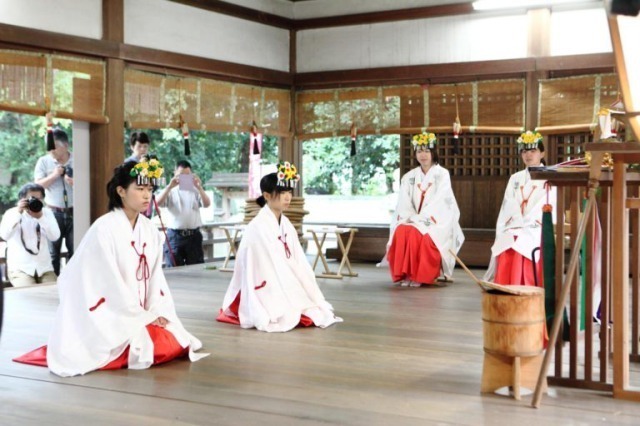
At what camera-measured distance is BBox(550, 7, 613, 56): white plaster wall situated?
844 cm

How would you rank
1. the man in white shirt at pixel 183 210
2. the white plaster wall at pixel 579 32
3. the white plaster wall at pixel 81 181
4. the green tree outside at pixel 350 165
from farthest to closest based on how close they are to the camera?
1. the green tree outside at pixel 350 165
2. the white plaster wall at pixel 579 32
3. the man in white shirt at pixel 183 210
4. the white plaster wall at pixel 81 181

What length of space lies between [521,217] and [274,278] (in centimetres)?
234

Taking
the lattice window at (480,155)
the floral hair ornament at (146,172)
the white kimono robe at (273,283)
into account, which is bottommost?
the white kimono robe at (273,283)

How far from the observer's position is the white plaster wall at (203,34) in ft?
26.5

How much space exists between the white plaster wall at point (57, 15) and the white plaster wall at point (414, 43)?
124 inches

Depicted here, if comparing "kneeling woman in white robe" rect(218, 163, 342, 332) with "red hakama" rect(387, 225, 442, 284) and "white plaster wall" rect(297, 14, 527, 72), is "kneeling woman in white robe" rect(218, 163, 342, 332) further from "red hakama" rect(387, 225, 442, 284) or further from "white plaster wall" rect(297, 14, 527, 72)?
"white plaster wall" rect(297, 14, 527, 72)

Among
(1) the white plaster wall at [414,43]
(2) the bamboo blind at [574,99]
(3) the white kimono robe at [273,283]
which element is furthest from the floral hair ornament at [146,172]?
(1) the white plaster wall at [414,43]

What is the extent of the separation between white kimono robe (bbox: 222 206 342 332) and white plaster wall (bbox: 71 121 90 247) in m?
2.58

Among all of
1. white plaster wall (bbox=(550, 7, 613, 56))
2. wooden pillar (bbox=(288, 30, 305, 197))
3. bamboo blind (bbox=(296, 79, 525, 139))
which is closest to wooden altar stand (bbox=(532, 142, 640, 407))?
white plaster wall (bbox=(550, 7, 613, 56))

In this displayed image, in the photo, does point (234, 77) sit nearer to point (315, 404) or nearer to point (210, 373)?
point (210, 373)

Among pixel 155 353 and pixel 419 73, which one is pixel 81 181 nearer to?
pixel 155 353

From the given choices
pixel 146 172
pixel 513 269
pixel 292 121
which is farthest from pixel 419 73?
pixel 146 172

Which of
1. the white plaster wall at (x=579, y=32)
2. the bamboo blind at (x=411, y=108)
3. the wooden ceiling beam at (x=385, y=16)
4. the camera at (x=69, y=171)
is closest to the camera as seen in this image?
the camera at (x=69, y=171)

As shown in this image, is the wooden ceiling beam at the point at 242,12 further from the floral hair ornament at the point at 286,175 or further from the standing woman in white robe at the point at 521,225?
the standing woman in white robe at the point at 521,225
